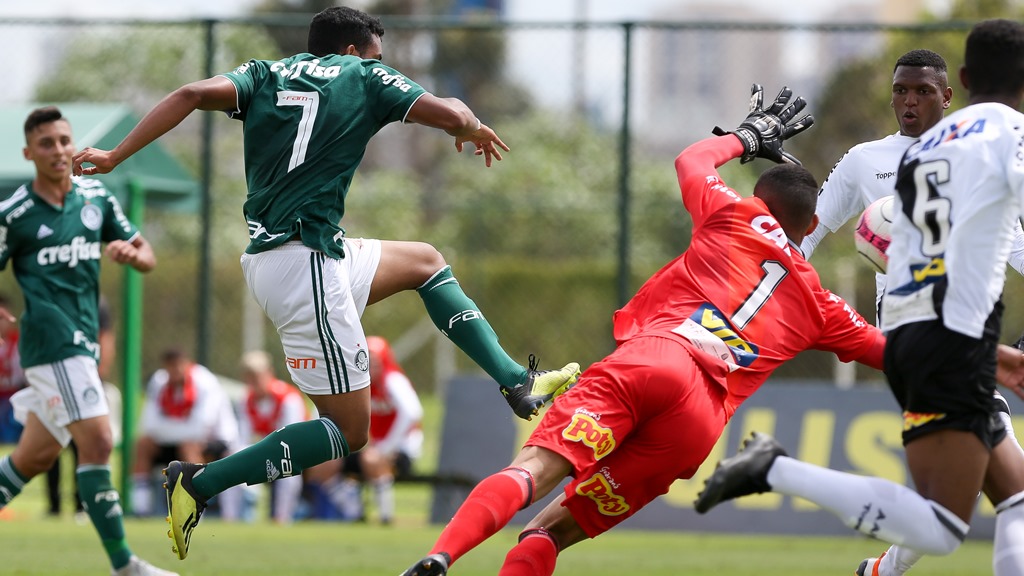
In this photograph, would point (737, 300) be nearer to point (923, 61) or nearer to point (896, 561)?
point (896, 561)

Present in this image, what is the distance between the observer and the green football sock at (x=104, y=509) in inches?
299

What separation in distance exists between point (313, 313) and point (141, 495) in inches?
310

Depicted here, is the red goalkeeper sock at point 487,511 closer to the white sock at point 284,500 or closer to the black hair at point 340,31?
the black hair at point 340,31

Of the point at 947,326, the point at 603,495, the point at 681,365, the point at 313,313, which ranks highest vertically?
the point at 947,326

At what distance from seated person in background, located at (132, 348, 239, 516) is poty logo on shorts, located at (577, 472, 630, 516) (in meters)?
8.35

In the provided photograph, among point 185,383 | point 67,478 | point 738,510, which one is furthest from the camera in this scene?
point 67,478

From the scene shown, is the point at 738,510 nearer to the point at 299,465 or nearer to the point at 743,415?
the point at 743,415

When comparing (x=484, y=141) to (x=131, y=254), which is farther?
(x=131, y=254)

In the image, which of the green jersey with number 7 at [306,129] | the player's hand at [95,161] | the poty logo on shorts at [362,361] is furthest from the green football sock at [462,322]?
the player's hand at [95,161]

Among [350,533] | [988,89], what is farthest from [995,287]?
[350,533]

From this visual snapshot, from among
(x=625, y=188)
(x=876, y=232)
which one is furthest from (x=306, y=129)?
(x=625, y=188)

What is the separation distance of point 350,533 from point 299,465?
18.0 feet

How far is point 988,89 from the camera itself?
16.1 feet

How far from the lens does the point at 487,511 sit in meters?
5.26
